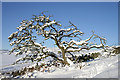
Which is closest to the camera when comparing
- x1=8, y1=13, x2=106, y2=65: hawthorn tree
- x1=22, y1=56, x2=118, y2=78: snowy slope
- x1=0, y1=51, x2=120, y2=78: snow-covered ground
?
x1=22, y1=56, x2=118, y2=78: snowy slope

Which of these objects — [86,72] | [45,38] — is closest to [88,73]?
[86,72]

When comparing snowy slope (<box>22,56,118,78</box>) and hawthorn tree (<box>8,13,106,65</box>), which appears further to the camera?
hawthorn tree (<box>8,13,106,65</box>)

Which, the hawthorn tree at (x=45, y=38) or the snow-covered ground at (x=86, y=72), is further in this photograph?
the hawthorn tree at (x=45, y=38)

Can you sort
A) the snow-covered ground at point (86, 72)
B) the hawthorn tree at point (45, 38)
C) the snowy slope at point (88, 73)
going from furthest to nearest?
the hawthorn tree at point (45, 38)
the snow-covered ground at point (86, 72)
the snowy slope at point (88, 73)

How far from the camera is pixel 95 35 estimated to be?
981 centimetres

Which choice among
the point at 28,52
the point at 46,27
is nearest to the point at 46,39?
the point at 46,27

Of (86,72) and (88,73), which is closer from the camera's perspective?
(88,73)

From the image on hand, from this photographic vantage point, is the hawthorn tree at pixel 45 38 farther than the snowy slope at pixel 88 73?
Yes

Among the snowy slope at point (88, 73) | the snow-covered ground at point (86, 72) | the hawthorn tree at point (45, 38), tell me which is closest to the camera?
the snowy slope at point (88, 73)

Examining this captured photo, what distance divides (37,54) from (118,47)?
45.5 ft

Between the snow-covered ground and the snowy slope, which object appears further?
the snow-covered ground

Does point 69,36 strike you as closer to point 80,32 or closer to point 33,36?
point 80,32

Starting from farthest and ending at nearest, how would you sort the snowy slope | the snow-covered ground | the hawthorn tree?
the hawthorn tree → the snow-covered ground → the snowy slope

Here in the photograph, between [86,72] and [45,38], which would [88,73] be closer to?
[86,72]
